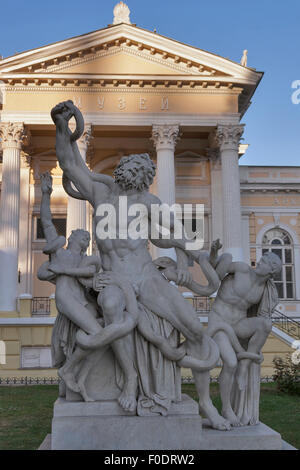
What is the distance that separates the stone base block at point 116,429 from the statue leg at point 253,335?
2.71ft

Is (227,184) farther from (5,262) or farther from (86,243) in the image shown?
(86,243)

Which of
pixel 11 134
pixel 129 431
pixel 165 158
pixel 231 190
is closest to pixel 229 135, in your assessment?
pixel 231 190

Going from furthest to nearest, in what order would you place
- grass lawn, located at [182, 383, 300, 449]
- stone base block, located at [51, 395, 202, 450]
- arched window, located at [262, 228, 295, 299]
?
arched window, located at [262, 228, 295, 299], grass lawn, located at [182, 383, 300, 449], stone base block, located at [51, 395, 202, 450]

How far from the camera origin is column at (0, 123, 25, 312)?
19.5 metres

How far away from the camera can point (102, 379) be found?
4.14 meters

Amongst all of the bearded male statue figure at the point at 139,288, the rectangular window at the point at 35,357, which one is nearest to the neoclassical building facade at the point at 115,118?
the rectangular window at the point at 35,357

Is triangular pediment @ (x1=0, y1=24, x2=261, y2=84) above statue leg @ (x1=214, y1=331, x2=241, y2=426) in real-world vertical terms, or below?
above

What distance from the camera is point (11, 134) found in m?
20.6

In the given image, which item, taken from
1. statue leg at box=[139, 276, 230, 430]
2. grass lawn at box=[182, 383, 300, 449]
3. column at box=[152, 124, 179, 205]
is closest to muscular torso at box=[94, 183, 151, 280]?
statue leg at box=[139, 276, 230, 430]

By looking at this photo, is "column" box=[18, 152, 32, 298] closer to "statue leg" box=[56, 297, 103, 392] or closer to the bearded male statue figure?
the bearded male statue figure

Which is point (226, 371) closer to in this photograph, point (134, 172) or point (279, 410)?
point (134, 172)

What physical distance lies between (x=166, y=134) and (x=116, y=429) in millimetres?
18044

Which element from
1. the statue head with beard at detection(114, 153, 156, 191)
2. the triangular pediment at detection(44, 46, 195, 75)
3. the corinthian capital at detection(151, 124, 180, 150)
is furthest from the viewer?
the triangular pediment at detection(44, 46, 195, 75)

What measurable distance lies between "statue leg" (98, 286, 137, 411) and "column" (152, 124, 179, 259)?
1613 cm
